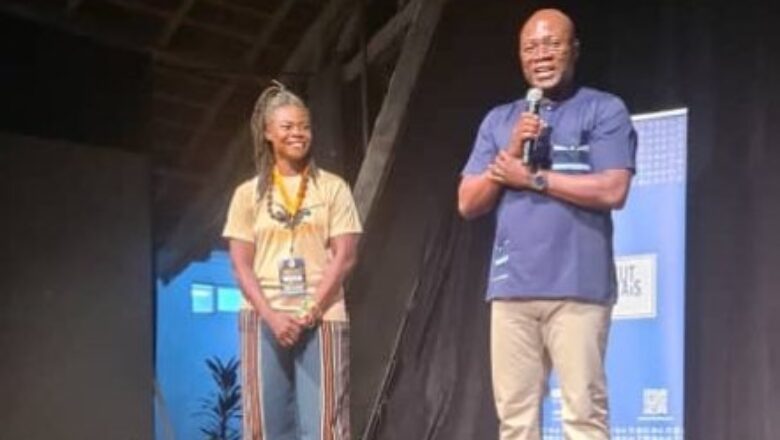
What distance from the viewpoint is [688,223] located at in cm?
347

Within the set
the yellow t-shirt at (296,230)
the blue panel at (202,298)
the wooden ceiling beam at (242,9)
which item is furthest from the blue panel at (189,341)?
the yellow t-shirt at (296,230)

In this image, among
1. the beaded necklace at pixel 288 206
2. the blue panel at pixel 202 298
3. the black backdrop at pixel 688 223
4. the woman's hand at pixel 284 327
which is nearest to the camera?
Answer: the woman's hand at pixel 284 327

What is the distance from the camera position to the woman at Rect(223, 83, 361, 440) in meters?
3.01

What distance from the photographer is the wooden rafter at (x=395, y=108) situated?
14.4 feet

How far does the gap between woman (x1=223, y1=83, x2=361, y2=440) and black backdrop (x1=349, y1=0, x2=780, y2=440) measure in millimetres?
920

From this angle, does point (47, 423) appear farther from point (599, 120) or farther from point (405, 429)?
point (599, 120)

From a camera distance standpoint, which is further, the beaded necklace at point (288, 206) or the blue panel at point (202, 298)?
the blue panel at point (202, 298)

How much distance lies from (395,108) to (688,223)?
1.39m

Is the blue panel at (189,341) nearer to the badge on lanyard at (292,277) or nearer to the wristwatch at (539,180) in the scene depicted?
the badge on lanyard at (292,277)

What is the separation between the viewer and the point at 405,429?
400 centimetres

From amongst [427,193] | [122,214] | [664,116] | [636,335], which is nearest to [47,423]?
[122,214]

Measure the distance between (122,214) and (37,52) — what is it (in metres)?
0.66

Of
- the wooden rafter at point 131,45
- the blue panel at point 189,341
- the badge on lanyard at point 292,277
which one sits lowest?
the blue panel at point 189,341

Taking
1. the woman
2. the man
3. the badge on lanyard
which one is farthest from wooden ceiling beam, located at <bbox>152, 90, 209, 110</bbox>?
the man
